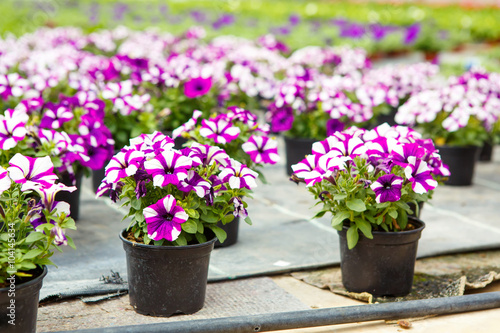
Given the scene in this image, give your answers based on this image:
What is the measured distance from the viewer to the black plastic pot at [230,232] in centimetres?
342

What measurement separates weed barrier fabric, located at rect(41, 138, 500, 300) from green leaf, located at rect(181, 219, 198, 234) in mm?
545

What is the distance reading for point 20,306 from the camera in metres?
2.19

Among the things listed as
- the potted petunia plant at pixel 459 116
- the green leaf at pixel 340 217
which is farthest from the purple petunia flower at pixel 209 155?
the potted petunia plant at pixel 459 116

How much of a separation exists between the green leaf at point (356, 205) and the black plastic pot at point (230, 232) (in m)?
0.90

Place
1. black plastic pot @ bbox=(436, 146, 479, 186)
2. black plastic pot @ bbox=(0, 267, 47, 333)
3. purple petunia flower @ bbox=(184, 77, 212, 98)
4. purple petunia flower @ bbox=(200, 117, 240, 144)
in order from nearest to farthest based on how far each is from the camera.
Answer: black plastic pot @ bbox=(0, 267, 47, 333) → purple petunia flower @ bbox=(200, 117, 240, 144) → purple petunia flower @ bbox=(184, 77, 212, 98) → black plastic pot @ bbox=(436, 146, 479, 186)

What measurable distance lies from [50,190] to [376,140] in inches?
54.4

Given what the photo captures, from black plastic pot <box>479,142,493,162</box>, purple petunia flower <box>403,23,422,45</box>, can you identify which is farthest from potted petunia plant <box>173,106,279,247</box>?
purple petunia flower <box>403,23,422,45</box>

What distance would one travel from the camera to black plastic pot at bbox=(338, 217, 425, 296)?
2.83 m

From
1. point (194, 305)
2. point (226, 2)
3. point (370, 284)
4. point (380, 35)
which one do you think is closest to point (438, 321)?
point (370, 284)

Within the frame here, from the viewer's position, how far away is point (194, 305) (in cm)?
266

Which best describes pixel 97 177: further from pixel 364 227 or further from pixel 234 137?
pixel 364 227

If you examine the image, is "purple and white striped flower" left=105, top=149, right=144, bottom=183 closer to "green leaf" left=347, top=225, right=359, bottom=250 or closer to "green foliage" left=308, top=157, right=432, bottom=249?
"green foliage" left=308, top=157, right=432, bottom=249

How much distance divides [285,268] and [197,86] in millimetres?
1669

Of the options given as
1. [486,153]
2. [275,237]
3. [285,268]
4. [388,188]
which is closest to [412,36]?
[486,153]
